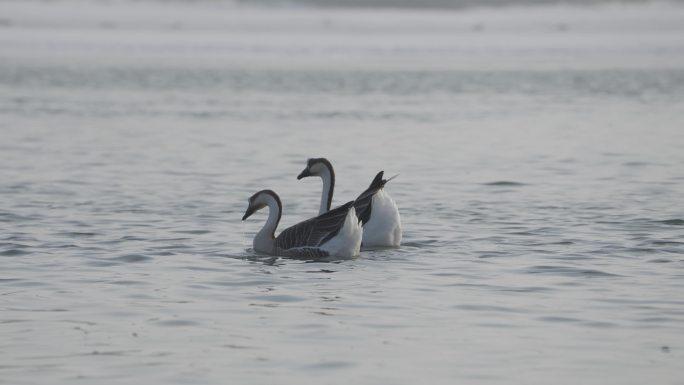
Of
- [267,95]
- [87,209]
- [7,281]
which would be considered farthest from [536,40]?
[7,281]

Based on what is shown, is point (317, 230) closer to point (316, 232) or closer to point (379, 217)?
point (316, 232)

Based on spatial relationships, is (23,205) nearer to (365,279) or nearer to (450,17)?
(365,279)

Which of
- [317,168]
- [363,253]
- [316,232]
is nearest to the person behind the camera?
[316,232]

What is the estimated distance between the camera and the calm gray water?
8734mm

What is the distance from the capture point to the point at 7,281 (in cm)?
1145

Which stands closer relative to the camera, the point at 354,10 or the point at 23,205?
the point at 23,205

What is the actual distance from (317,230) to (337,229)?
355mm

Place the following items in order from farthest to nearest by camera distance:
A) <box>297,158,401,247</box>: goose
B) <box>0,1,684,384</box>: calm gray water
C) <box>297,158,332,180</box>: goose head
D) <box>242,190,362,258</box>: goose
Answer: <box>297,158,332,180</box>: goose head
<box>297,158,401,247</box>: goose
<box>242,190,362,258</box>: goose
<box>0,1,684,384</box>: calm gray water

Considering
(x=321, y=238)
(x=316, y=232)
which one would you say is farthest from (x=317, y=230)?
(x=321, y=238)

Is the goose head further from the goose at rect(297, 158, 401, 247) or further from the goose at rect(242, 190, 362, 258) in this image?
the goose at rect(242, 190, 362, 258)

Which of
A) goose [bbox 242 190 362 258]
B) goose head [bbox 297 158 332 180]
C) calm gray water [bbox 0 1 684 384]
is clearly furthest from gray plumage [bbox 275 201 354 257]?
goose head [bbox 297 158 332 180]

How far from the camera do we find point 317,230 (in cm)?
1305

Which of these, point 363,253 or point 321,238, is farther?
point 363,253

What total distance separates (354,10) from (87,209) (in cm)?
8698
